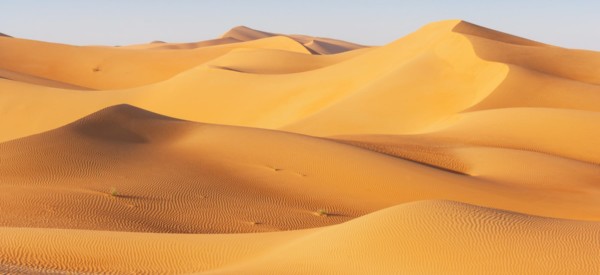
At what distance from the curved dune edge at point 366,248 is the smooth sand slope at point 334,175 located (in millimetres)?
21

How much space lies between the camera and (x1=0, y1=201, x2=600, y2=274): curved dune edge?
23.7ft

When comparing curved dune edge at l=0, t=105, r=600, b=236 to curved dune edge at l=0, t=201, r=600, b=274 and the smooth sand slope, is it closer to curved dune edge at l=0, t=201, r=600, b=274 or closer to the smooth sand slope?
the smooth sand slope

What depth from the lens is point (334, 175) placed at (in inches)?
565

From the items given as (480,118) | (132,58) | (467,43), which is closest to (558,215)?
(480,118)

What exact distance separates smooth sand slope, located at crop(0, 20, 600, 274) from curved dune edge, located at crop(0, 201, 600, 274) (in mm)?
21

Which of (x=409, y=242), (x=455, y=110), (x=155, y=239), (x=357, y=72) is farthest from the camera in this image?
(x=357, y=72)

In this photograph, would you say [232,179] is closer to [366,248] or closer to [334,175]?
[334,175]

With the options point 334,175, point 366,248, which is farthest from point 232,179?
point 366,248

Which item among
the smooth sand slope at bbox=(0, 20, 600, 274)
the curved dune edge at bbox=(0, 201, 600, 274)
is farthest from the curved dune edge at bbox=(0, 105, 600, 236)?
the curved dune edge at bbox=(0, 201, 600, 274)

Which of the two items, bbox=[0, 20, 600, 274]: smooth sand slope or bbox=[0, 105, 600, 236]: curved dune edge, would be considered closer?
bbox=[0, 20, 600, 274]: smooth sand slope

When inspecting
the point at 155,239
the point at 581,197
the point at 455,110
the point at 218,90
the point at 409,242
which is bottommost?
the point at 218,90

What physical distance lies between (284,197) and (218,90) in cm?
2464

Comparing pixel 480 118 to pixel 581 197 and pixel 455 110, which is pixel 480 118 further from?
pixel 581 197

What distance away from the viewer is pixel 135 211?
1157 centimetres
